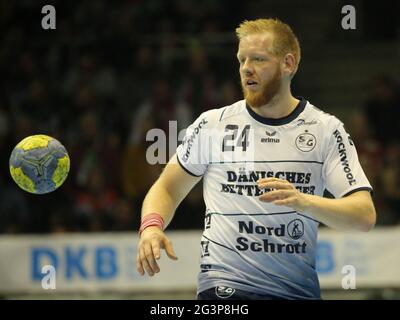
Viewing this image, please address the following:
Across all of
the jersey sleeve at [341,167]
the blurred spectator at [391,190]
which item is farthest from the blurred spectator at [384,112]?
the jersey sleeve at [341,167]

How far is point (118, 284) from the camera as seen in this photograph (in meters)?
11.4

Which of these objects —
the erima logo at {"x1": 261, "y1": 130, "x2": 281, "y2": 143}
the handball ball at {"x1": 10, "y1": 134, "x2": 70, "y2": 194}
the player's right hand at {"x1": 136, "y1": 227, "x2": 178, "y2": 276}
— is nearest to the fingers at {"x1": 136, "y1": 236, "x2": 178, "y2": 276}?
the player's right hand at {"x1": 136, "y1": 227, "x2": 178, "y2": 276}

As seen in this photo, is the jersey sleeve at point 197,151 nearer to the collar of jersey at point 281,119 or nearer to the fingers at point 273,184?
the collar of jersey at point 281,119

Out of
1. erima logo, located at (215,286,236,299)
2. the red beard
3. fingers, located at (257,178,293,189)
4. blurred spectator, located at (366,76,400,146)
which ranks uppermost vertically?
blurred spectator, located at (366,76,400,146)

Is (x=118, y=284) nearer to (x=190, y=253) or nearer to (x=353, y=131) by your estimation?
(x=190, y=253)

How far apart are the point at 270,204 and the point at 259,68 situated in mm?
813

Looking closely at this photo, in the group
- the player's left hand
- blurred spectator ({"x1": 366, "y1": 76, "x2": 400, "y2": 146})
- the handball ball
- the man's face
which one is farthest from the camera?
blurred spectator ({"x1": 366, "y1": 76, "x2": 400, "y2": 146})

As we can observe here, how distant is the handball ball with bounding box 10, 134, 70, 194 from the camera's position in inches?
232

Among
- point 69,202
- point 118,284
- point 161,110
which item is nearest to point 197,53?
point 161,110

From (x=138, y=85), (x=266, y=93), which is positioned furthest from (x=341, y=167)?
(x=138, y=85)

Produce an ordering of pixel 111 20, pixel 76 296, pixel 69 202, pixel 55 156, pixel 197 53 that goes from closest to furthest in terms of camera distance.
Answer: pixel 55 156 < pixel 76 296 < pixel 69 202 < pixel 197 53 < pixel 111 20

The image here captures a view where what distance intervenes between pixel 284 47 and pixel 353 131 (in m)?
7.43

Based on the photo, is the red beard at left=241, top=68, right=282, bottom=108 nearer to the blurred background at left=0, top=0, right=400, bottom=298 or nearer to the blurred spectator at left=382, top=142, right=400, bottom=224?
the blurred background at left=0, top=0, right=400, bottom=298

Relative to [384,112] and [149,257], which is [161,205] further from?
[384,112]
